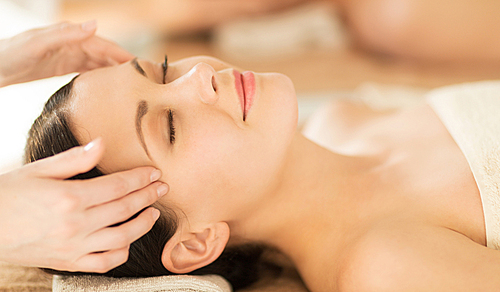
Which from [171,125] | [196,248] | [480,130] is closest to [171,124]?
[171,125]

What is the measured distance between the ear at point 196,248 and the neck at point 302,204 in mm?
77

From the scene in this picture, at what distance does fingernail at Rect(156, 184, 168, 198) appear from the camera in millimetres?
859

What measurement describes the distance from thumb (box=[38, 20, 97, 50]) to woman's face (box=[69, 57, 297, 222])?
31cm

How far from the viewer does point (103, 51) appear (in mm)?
1274

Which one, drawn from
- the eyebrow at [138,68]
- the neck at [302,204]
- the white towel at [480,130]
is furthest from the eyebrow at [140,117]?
the white towel at [480,130]

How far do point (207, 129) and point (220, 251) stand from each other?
0.33 metres

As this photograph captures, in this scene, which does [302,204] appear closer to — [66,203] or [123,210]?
[123,210]

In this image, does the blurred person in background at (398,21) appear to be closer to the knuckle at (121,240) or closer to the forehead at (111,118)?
the forehead at (111,118)

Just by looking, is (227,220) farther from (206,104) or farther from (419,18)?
(419,18)

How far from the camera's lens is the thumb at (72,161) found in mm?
724

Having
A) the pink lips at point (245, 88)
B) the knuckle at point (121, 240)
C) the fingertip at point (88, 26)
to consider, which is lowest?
the knuckle at point (121, 240)

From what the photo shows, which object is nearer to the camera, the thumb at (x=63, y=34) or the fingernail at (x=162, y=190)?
the fingernail at (x=162, y=190)

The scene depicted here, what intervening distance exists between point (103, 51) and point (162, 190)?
0.63 m

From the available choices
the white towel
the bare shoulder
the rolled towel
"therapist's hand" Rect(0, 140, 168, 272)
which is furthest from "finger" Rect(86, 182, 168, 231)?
the white towel
